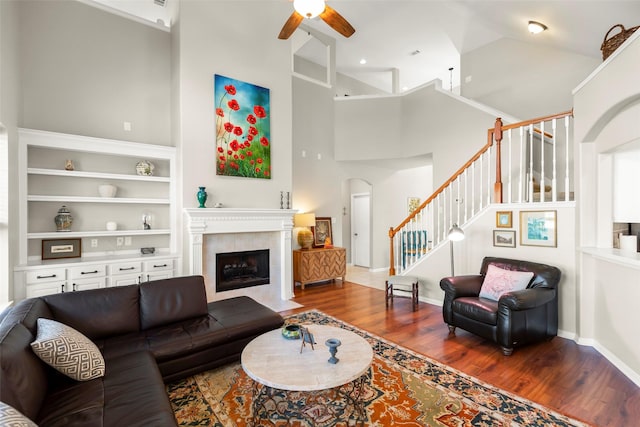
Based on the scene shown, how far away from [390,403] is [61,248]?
4.14 m

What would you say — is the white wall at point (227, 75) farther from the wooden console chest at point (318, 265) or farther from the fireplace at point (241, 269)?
the wooden console chest at point (318, 265)

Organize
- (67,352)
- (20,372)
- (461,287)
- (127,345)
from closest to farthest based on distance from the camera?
(20,372) → (67,352) → (127,345) → (461,287)

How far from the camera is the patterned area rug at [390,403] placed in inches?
81.8

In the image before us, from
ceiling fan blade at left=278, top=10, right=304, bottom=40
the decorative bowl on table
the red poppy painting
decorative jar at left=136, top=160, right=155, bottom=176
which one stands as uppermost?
ceiling fan blade at left=278, top=10, right=304, bottom=40

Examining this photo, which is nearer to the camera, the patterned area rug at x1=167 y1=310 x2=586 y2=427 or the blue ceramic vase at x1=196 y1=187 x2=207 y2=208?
the patterned area rug at x1=167 y1=310 x2=586 y2=427

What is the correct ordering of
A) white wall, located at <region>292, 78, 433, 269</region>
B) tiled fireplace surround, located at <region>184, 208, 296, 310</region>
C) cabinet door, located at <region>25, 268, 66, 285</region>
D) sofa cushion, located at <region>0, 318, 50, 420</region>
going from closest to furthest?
sofa cushion, located at <region>0, 318, 50, 420</region> → cabinet door, located at <region>25, 268, 66, 285</region> → tiled fireplace surround, located at <region>184, 208, 296, 310</region> → white wall, located at <region>292, 78, 433, 269</region>

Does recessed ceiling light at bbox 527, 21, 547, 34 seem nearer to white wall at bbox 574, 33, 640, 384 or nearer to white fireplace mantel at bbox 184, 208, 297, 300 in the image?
white wall at bbox 574, 33, 640, 384

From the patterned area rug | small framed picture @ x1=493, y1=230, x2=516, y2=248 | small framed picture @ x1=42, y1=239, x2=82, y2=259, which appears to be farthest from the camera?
small framed picture @ x1=493, y1=230, x2=516, y2=248

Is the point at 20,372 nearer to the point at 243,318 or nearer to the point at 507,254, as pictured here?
the point at 243,318

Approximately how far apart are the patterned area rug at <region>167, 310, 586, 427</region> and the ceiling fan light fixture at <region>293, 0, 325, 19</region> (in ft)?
10.5

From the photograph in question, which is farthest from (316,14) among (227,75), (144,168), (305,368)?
(144,168)

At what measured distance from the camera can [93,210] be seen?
4078 mm

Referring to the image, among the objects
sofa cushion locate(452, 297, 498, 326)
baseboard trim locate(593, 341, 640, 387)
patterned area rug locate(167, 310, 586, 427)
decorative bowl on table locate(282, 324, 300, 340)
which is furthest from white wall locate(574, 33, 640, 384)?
decorative bowl on table locate(282, 324, 300, 340)

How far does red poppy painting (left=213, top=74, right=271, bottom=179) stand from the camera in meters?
4.48
